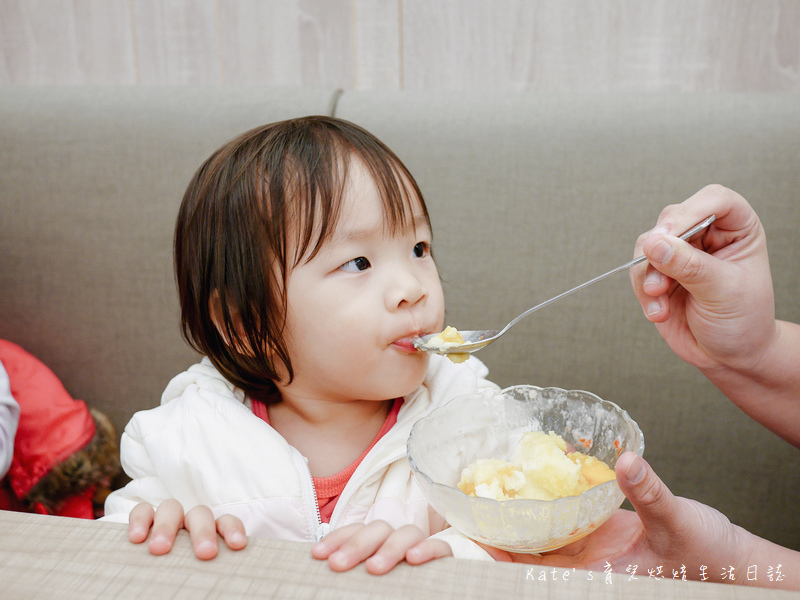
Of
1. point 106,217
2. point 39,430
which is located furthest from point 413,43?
point 39,430

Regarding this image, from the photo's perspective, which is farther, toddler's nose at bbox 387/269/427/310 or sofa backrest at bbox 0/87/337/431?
sofa backrest at bbox 0/87/337/431

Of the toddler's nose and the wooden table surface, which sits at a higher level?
the toddler's nose

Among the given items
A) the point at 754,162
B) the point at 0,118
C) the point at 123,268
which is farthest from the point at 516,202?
the point at 0,118

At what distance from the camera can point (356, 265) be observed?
87 cm

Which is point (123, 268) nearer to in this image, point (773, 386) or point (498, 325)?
point (498, 325)

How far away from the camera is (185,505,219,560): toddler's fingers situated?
534mm

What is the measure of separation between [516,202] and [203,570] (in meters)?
1.01

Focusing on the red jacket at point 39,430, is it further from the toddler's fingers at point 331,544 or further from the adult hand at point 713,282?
the adult hand at point 713,282

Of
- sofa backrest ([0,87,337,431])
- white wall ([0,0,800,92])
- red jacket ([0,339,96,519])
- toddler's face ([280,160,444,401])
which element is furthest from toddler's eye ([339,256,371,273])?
white wall ([0,0,800,92])

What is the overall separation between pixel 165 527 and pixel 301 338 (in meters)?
0.36

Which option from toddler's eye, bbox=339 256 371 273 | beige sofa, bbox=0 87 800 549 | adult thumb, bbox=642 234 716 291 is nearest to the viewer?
adult thumb, bbox=642 234 716 291

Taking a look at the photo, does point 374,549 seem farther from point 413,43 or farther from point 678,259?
point 413,43

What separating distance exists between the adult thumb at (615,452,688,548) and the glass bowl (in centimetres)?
4

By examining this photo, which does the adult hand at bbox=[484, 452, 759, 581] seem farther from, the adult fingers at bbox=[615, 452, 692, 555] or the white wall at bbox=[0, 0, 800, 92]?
the white wall at bbox=[0, 0, 800, 92]
